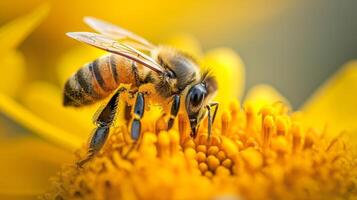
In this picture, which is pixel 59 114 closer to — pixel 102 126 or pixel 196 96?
pixel 102 126

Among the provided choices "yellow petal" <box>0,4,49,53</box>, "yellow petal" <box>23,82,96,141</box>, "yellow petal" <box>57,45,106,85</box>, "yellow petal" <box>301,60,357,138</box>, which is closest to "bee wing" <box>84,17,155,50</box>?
"yellow petal" <box>0,4,49,53</box>

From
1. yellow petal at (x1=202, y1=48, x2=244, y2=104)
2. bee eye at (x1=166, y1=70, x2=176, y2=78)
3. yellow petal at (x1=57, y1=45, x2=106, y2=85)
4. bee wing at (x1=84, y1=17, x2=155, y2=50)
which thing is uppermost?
yellow petal at (x1=202, y1=48, x2=244, y2=104)

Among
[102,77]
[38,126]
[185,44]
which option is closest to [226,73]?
[185,44]

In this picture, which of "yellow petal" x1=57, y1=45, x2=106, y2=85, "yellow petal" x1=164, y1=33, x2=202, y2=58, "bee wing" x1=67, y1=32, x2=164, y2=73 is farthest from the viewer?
"yellow petal" x1=164, y1=33, x2=202, y2=58

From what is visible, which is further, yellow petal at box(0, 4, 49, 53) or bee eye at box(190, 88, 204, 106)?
yellow petal at box(0, 4, 49, 53)

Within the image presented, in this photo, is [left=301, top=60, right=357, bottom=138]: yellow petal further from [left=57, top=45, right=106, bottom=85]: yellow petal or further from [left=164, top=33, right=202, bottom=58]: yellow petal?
[left=57, top=45, right=106, bottom=85]: yellow petal

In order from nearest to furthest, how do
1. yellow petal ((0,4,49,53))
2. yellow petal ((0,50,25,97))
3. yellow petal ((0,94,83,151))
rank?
yellow petal ((0,4,49,53)) < yellow petal ((0,94,83,151)) < yellow petal ((0,50,25,97))

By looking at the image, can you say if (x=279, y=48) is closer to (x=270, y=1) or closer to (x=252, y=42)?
(x=252, y=42)
